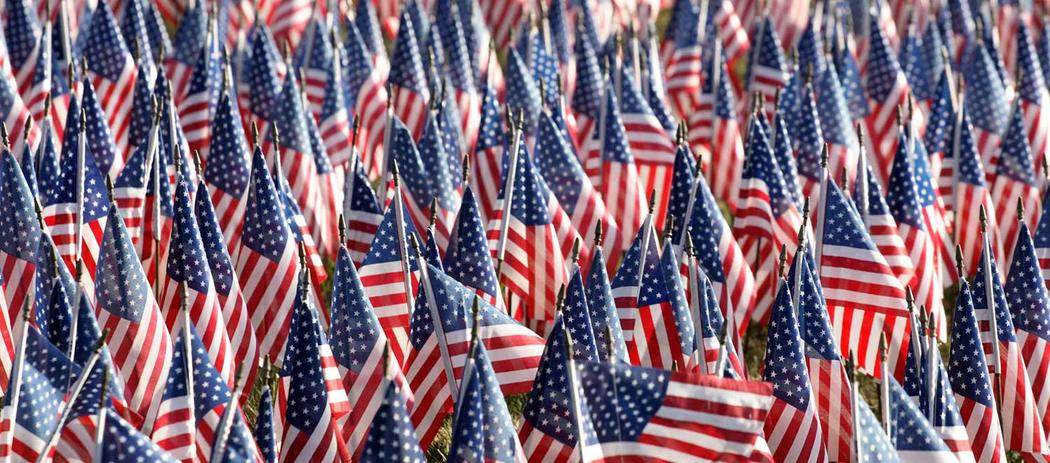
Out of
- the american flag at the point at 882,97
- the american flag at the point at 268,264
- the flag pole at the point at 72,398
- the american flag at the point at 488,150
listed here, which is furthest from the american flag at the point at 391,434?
the american flag at the point at 882,97

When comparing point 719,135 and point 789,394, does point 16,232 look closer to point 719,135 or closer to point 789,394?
point 789,394

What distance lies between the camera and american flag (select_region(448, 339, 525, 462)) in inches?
403

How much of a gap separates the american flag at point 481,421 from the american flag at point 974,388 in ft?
11.3

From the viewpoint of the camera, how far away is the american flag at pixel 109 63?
18953 millimetres

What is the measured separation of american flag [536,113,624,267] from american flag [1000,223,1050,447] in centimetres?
395

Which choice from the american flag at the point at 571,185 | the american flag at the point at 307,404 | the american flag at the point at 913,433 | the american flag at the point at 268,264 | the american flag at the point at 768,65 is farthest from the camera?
the american flag at the point at 768,65

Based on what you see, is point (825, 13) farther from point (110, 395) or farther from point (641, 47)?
point (110, 395)

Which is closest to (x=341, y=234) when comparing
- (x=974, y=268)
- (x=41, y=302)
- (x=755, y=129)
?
(x=41, y=302)

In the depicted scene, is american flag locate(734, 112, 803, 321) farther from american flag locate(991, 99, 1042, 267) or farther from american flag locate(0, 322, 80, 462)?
american flag locate(0, 322, 80, 462)

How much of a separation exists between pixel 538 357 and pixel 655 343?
3.25ft

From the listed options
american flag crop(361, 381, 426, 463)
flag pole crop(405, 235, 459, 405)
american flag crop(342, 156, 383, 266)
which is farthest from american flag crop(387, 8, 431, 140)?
american flag crop(361, 381, 426, 463)

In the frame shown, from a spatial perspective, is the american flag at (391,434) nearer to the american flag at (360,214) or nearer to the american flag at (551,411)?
the american flag at (551,411)

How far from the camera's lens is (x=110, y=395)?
35.8 ft

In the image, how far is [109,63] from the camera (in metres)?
19.2
